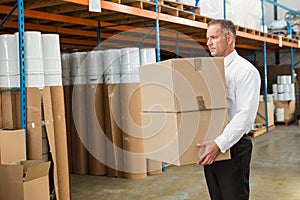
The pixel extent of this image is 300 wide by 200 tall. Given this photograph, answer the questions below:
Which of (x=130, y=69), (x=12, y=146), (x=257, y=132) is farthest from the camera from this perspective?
(x=257, y=132)

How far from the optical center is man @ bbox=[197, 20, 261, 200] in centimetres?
232

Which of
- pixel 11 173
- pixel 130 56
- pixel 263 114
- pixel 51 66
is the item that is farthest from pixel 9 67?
pixel 263 114

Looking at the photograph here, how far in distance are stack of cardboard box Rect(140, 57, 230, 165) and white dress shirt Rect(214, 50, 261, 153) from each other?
0.24 ft

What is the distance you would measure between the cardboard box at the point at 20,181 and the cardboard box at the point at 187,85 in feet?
4.74

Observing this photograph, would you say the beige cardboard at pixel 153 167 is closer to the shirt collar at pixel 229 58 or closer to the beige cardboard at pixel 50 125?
the beige cardboard at pixel 50 125

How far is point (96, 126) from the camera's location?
601cm

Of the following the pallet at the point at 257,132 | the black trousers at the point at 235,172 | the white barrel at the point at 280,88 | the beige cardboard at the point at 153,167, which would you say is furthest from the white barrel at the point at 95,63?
the white barrel at the point at 280,88

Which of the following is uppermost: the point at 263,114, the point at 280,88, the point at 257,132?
the point at 280,88

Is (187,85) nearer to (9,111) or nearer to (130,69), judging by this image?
(9,111)

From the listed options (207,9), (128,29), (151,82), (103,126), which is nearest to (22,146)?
(151,82)

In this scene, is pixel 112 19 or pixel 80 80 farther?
pixel 112 19

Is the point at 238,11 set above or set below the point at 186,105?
above

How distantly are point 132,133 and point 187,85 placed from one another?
11.6 feet

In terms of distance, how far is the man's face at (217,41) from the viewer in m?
2.47
